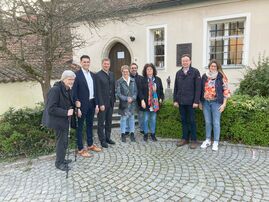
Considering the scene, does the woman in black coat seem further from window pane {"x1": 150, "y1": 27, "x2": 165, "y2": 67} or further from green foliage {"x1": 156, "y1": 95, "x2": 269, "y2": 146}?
window pane {"x1": 150, "y1": 27, "x2": 165, "y2": 67}

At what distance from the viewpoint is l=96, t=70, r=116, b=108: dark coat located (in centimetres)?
489

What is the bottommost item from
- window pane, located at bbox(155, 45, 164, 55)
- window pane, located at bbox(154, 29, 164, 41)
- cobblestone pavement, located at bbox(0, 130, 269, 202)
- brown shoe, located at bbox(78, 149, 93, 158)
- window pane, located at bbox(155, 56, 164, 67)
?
cobblestone pavement, located at bbox(0, 130, 269, 202)

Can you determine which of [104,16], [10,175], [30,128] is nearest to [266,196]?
[10,175]

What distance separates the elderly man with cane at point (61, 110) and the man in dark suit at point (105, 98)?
80cm

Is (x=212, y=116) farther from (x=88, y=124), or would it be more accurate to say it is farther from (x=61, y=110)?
(x=61, y=110)

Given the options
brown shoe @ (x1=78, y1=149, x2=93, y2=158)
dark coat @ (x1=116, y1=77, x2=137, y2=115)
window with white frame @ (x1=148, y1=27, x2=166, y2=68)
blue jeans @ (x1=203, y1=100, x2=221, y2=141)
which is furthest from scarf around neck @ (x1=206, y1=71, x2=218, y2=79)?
window with white frame @ (x1=148, y1=27, x2=166, y2=68)

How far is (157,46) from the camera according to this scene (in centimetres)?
986

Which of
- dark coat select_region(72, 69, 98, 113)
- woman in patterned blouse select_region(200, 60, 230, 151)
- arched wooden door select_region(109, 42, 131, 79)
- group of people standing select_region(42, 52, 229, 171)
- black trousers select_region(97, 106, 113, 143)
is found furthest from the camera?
arched wooden door select_region(109, 42, 131, 79)

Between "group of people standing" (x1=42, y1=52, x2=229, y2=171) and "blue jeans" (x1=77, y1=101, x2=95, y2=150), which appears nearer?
"group of people standing" (x1=42, y1=52, x2=229, y2=171)

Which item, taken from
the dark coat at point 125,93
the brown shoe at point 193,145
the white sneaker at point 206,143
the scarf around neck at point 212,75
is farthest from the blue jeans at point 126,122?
the scarf around neck at point 212,75

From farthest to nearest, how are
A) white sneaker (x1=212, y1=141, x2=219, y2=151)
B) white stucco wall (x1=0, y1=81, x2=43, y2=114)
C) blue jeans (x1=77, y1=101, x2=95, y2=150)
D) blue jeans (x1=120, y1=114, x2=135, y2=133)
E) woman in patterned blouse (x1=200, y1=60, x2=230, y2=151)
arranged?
white stucco wall (x1=0, y1=81, x2=43, y2=114) < blue jeans (x1=120, y1=114, x2=135, y2=133) < white sneaker (x1=212, y1=141, x2=219, y2=151) < woman in patterned blouse (x1=200, y1=60, x2=230, y2=151) < blue jeans (x1=77, y1=101, x2=95, y2=150)

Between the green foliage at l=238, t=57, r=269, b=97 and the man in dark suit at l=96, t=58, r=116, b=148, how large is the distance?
338 centimetres

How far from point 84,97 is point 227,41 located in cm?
601

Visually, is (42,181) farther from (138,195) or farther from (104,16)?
(104,16)
